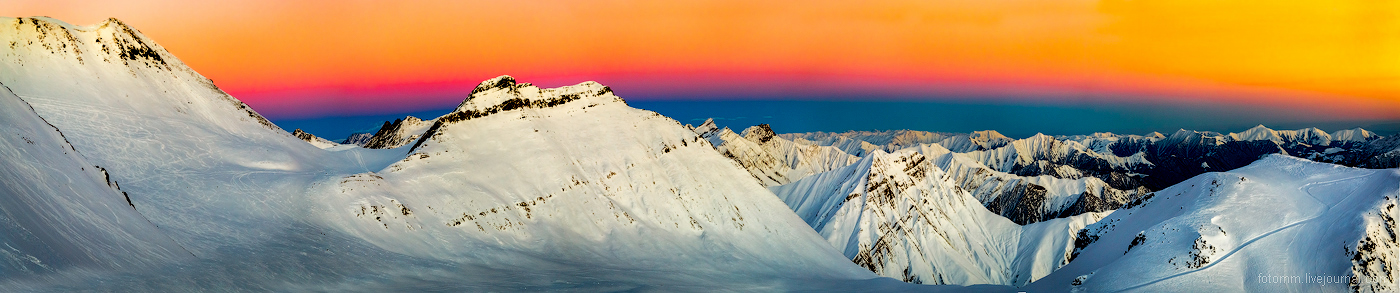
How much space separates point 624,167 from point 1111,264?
72475mm

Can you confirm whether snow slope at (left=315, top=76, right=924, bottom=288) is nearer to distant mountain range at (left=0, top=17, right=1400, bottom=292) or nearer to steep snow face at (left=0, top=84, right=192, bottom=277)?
distant mountain range at (left=0, top=17, right=1400, bottom=292)

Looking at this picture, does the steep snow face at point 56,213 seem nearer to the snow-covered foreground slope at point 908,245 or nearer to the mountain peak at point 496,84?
the mountain peak at point 496,84

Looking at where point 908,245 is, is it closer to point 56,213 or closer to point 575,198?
point 575,198

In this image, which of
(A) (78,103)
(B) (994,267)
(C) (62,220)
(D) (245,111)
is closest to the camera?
(C) (62,220)

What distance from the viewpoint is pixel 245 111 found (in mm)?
85250

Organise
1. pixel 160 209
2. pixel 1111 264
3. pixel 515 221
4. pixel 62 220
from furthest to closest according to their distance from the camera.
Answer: pixel 515 221, pixel 160 209, pixel 1111 264, pixel 62 220

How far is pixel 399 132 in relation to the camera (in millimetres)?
123188

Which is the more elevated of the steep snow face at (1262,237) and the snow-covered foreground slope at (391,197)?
the snow-covered foreground slope at (391,197)

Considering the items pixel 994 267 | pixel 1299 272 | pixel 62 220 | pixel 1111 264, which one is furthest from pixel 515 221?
pixel 994 267

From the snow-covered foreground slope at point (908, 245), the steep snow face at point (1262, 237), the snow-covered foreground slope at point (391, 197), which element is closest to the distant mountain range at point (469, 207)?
the steep snow face at point (1262, 237)

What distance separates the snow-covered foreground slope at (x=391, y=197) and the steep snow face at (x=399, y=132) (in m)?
22.4

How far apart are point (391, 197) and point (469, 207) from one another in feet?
31.6

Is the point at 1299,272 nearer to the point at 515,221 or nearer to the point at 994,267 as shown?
the point at 515,221

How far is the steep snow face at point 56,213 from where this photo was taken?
29734 mm
